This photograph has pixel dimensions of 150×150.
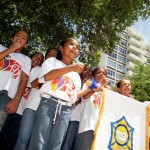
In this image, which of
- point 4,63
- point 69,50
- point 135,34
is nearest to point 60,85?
point 69,50

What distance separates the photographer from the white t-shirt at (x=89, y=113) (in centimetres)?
359

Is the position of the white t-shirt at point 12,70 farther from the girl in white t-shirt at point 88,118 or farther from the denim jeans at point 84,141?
the denim jeans at point 84,141

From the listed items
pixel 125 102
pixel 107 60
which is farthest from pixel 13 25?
pixel 107 60

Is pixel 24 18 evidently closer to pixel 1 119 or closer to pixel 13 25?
pixel 13 25

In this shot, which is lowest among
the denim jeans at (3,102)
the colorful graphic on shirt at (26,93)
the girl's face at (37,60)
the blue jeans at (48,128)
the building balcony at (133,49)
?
the blue jeans at (48,128)

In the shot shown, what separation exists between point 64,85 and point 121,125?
1377 millimetres

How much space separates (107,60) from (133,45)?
1188 centimetres

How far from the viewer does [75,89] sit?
3.30 metres

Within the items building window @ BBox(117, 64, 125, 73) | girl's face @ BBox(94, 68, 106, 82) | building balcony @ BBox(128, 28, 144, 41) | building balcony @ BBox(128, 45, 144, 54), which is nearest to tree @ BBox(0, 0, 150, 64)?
girl's face @ BBox(94, 68, 106, 82)

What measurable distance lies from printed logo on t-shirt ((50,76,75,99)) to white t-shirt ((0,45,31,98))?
2.23ft

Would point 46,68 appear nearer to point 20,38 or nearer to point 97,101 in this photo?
point 20,38

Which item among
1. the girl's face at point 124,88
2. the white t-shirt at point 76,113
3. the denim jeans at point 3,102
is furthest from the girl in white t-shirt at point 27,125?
the girl's face at point 124,88

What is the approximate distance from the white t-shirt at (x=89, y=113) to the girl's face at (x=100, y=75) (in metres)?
0.25

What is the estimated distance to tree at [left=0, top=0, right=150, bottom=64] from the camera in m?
8.37
